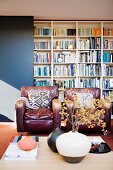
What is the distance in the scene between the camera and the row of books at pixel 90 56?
19.1ft

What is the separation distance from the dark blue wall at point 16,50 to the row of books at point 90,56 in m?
1.22

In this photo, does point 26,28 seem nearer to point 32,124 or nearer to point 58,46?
point 58,46

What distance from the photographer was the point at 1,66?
5.51 meters

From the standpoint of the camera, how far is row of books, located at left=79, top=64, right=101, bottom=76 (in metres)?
5.84

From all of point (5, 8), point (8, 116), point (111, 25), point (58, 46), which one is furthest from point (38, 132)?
point (111, 25)

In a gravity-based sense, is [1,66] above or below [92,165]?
above

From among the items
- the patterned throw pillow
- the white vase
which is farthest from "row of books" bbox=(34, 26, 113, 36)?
the white vase

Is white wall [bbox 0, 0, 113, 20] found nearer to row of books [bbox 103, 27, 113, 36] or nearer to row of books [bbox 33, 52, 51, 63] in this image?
row of books [bbox 103, 27, 113, 36]

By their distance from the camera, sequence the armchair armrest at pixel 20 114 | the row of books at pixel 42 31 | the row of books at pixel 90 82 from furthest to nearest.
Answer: the row of books at pixel 90 82 → the row of books at pixel 42 31 → the armchair armrest at pixel 20 114

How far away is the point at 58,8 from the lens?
5.39m

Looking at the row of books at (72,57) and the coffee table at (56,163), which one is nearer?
the coffee table at (56,163)

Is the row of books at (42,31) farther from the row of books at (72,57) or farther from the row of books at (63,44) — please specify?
the row of books at (72,57)

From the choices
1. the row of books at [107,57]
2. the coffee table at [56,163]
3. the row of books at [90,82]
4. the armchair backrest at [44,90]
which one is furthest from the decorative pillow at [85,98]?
the coffee table at [56,163]

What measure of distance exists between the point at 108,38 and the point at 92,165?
443 cm
